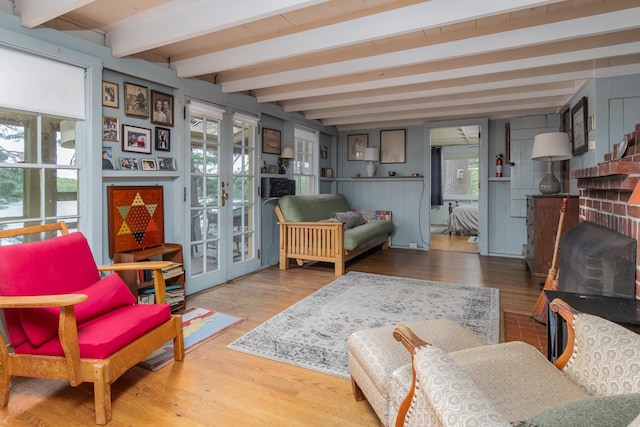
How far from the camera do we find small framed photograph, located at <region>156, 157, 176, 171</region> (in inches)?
130

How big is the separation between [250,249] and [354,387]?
2.99m

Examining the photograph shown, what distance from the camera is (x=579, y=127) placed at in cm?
398

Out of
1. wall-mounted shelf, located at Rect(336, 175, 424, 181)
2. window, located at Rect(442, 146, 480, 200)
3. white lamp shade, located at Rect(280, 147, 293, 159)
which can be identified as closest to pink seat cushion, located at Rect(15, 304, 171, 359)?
white lamp shade, located at Rect(280, 147, 293, 159)

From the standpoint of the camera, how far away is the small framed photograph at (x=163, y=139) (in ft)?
10.9

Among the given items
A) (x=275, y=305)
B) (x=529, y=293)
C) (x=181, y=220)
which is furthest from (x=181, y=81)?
(x=529, y=293)

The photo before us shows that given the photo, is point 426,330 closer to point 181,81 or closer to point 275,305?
point 275,305

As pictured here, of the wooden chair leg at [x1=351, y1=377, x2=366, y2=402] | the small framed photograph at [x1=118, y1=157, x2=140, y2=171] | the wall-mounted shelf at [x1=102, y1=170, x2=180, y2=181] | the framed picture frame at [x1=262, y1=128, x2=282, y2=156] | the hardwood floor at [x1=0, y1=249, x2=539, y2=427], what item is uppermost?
the framed picture frame at [x1=262, y1=128, x2=282, y2=156]

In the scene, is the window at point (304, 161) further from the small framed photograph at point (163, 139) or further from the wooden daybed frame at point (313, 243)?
the small framed photograph at point (163, 139)

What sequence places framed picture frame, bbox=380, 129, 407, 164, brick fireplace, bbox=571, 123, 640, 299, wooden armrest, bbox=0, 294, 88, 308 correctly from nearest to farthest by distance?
1. wooden armrest, bbox=0, 294, 88, 308
2. brick fireplace, bbox=571, 123, 640, 299
3. framed picture frame, bbox=380, 129, 407, 164

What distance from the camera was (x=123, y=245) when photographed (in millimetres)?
2963

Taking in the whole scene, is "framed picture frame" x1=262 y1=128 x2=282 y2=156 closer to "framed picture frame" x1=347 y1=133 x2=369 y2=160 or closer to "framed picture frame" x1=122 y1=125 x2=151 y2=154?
"framed picture frame" x1=122 y1=125 x2=151 y2=154

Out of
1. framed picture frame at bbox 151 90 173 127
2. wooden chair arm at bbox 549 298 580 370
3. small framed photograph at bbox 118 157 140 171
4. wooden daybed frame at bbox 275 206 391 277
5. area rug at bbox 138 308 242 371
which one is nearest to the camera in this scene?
wooden chair arm at bbox 549 298 580 370

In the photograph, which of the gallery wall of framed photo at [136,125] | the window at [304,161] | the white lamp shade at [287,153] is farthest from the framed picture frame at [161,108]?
the window at [304,161]

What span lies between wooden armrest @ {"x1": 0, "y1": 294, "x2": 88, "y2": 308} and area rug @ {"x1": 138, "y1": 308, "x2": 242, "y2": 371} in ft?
2.49
